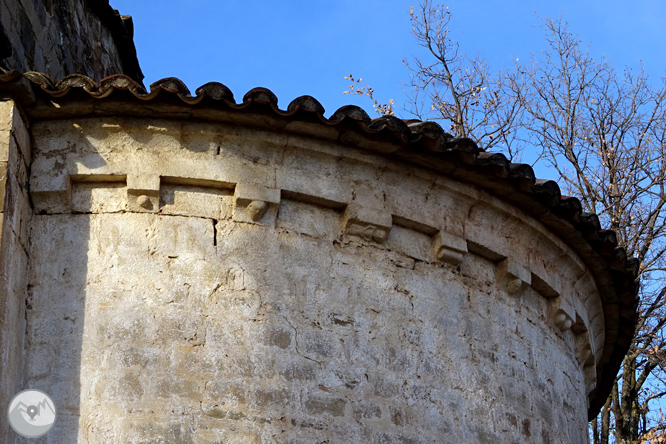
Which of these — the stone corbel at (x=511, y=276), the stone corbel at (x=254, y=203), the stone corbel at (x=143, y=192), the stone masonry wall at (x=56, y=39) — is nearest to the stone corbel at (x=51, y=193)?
the stone corbel at (x=143, y=192)

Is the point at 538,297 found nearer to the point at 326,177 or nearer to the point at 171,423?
the point at 326,177

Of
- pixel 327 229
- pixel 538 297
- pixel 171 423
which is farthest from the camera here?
pixel 538 297

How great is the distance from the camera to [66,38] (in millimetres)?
8180

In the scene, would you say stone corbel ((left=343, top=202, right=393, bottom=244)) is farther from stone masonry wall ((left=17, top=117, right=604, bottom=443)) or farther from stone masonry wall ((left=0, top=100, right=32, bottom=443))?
stone masonry wall ((left=0, top=100, right=32, bottom=443))

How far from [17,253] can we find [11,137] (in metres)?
0.64

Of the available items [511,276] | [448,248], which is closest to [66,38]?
[448,248]

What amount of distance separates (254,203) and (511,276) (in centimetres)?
192

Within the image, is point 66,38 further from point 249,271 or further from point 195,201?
point 249,271

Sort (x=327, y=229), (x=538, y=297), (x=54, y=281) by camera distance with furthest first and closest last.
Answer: (x=538, y=297) → (x=327, y=229) → (x=54, y=281)

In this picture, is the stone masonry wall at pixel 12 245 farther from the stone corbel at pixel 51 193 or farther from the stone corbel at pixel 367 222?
the stone corbel at pixel 367 222

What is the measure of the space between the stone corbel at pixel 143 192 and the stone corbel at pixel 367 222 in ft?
3.79

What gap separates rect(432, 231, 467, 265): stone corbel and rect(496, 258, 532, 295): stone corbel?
40 centimetres

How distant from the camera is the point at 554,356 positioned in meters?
6.97

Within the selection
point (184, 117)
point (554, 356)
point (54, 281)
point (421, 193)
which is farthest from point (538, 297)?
point (54, 281)
